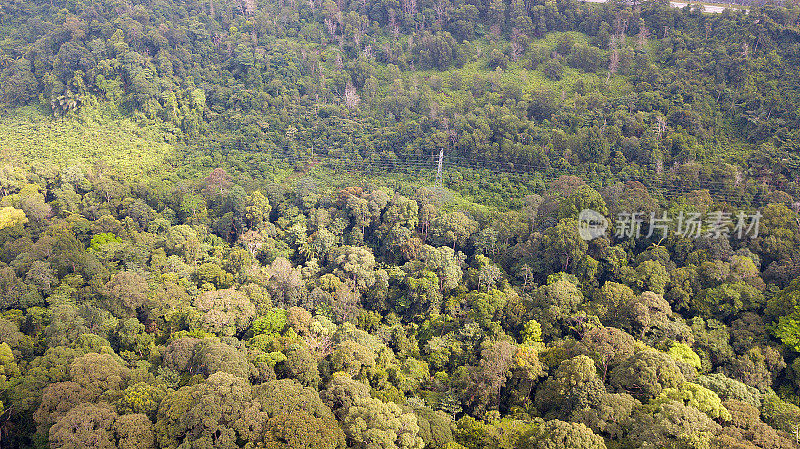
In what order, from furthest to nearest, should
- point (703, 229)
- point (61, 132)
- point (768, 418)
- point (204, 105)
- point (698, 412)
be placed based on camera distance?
point (204, 105) → point (61, 132) → point (703, 229) → point (768, 418) → point (698, 412)

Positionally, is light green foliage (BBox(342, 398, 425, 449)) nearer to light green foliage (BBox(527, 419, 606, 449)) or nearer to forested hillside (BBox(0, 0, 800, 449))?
forested hillside (BBox(0, 0, 800, 449))

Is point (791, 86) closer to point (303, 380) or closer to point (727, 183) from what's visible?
point (727, 183)

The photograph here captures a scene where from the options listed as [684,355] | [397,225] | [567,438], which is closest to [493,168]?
[397,225]

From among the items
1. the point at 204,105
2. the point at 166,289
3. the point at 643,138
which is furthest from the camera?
the point at 204,105

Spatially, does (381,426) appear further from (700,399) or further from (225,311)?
(700,399)

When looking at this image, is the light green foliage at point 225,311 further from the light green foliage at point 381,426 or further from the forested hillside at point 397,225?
the light green foliage at point 381,426

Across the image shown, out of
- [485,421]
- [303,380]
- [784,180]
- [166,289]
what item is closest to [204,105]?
[166,289]

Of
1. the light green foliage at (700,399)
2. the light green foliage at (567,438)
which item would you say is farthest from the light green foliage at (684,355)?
the light green foliage at (567,438)

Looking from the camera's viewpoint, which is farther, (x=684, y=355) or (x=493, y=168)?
(x=493, y=168)
